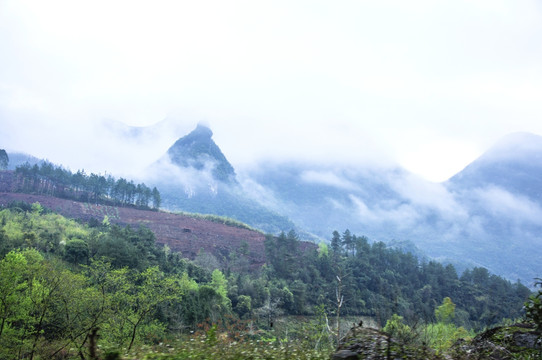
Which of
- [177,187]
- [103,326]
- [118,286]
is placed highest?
[177,187]

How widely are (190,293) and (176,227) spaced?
35.8 metres

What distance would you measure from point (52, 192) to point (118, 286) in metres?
63.2

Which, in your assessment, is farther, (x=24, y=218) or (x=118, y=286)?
(x=24, y=218)

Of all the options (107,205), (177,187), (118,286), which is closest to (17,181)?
(107,205)

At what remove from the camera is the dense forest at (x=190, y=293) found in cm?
1723

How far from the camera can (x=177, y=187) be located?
198375 mm

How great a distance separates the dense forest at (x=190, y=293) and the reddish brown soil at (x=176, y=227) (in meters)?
3.34

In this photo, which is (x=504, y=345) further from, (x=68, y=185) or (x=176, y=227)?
(x=68, y=185)

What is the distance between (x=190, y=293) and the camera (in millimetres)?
34219

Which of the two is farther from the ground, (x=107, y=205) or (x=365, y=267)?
(x=107, y=205)

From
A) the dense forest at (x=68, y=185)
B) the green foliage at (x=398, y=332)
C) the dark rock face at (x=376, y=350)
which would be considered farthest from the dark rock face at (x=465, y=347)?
the dense forest at (x=68, y=185)

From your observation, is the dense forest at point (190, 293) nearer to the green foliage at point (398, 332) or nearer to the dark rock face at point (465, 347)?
the green foliage at point (398, 332)

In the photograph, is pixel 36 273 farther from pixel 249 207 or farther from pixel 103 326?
pixel 249 207

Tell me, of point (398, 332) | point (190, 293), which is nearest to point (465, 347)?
point (398, 332)
